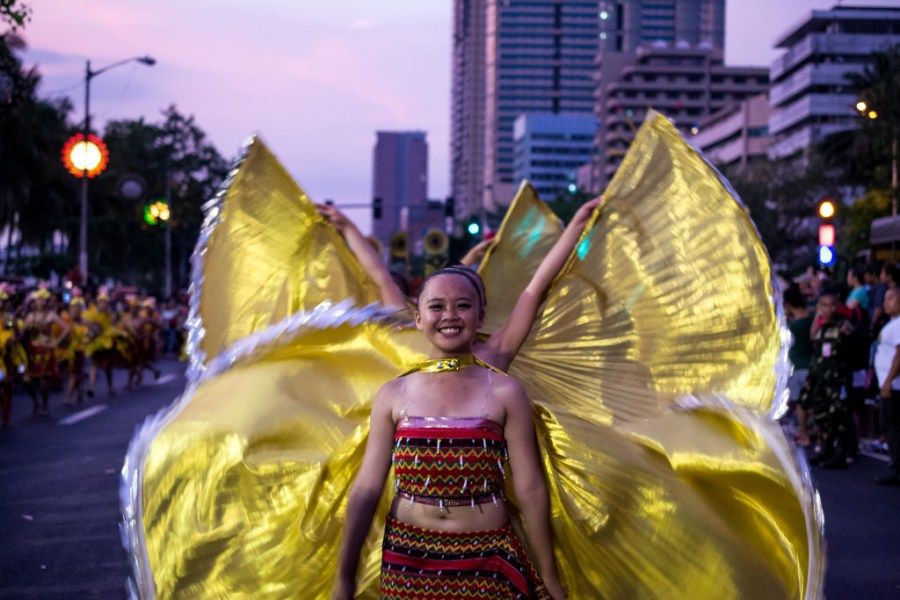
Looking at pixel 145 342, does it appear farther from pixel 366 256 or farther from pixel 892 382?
pixel 366 256

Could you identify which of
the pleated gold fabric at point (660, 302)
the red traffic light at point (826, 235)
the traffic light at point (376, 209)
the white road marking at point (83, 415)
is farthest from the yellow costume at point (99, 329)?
the traffic light at point (376, 209)

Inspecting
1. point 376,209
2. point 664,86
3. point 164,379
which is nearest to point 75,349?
point 164,379

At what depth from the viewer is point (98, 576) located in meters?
7.52

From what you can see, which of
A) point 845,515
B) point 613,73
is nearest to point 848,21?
point 613,73

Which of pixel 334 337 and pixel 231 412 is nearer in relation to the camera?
pixel 231 412

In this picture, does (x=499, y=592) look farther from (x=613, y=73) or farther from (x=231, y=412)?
(x=613, y=73)

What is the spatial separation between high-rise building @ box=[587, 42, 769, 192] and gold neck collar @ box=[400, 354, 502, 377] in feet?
508

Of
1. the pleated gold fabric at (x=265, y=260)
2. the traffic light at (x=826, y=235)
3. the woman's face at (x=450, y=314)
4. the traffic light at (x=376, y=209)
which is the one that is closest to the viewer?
the woman's face at (x=450, y=314)

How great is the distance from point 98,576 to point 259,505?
12.9 ft

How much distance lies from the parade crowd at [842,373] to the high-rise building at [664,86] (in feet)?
473

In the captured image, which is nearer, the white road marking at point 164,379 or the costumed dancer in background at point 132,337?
the costumed dancer in background at point 132,337

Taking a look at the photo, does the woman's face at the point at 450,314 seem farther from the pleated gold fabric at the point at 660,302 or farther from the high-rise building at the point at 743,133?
the high-rise building at the point at 743,133

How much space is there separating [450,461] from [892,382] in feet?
28.2

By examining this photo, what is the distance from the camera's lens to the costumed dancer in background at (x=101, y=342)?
2214cm
